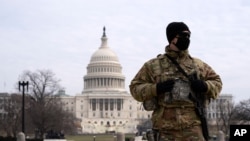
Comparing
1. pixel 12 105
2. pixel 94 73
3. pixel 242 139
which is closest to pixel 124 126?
pixel 94 73

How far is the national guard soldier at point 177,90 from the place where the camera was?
4.86 m

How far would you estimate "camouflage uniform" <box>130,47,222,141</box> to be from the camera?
4855 millimetres

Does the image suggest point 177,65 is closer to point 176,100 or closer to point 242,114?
point 176,100

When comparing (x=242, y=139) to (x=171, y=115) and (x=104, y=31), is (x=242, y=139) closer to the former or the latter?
(x=171, y=115)

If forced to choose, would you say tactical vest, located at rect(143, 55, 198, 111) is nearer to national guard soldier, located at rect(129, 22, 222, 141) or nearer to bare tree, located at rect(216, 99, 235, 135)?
national guard soldier, located at rect(129, 22, 222, 141)

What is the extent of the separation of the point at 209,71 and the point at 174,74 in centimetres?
39

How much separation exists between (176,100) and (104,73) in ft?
490

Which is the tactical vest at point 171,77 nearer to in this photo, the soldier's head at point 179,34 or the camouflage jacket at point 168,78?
the camouflage jacket at point 168,78

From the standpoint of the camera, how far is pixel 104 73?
154 meters

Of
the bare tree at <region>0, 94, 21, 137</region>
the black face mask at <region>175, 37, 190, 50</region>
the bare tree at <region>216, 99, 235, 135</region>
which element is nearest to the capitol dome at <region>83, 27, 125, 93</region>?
the bare tree at <region>216, 99, 235, 135</region>

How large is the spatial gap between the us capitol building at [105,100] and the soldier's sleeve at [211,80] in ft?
481

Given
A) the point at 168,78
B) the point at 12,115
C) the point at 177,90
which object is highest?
the point at 12,115

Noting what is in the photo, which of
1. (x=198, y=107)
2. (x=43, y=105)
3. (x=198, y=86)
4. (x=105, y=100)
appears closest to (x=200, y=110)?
(x=198, y=107)

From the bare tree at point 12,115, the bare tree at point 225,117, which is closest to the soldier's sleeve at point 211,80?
the bare tree at point 12,115
